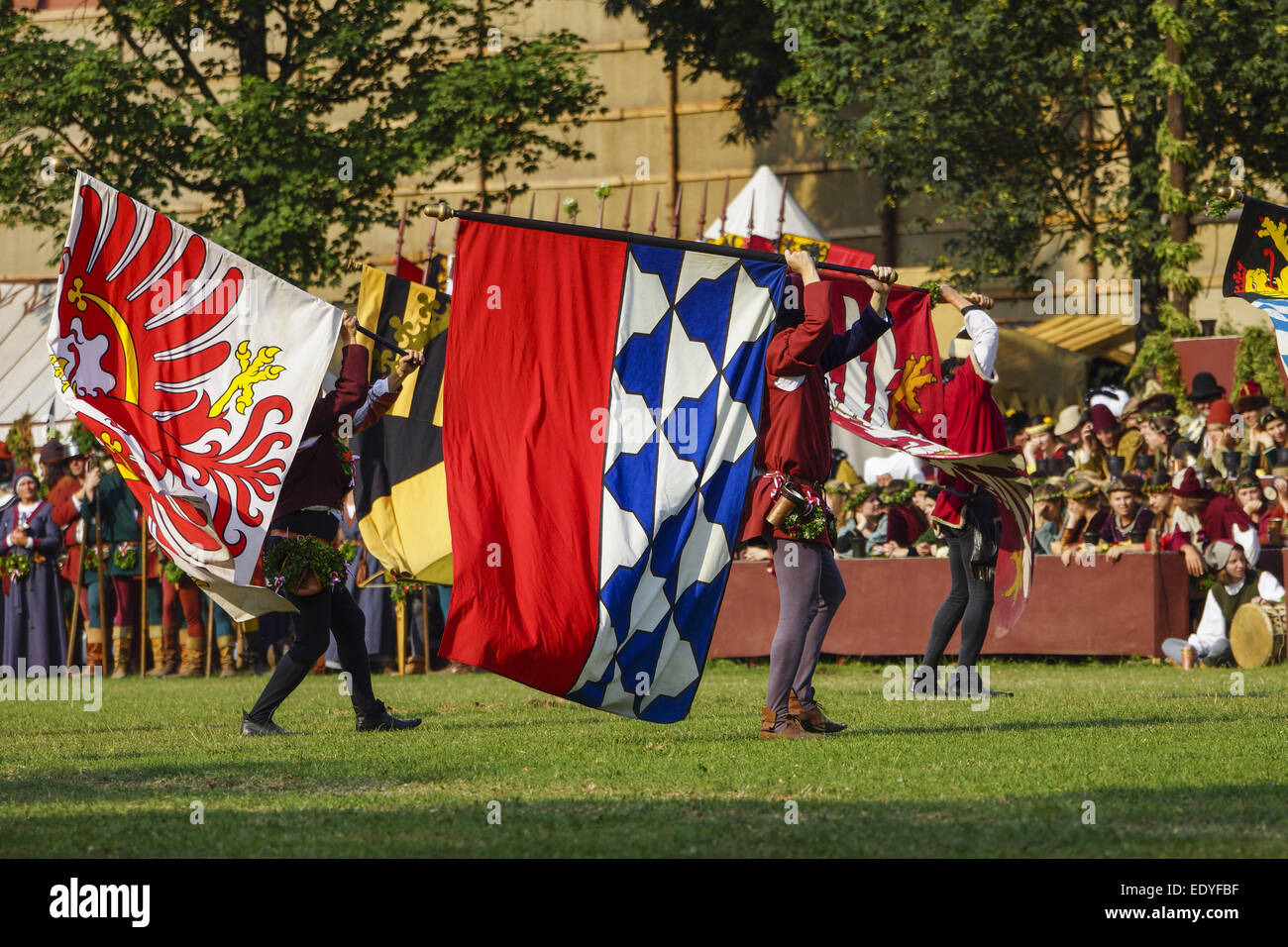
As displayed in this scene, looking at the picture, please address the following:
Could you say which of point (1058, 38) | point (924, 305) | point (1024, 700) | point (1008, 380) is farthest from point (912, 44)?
point (1024, 700)

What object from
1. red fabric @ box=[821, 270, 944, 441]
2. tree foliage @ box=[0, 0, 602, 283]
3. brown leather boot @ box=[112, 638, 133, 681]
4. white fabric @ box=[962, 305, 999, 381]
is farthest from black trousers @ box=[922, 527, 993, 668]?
tree foliage @ box=[0, 0, 602, 283]

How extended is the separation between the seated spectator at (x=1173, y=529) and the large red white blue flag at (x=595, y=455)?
712cm

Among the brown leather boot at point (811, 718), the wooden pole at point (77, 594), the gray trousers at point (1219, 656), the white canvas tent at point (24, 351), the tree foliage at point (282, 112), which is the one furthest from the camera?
the white canvas tent at point (24, 351)

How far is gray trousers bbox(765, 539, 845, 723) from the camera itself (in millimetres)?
9148

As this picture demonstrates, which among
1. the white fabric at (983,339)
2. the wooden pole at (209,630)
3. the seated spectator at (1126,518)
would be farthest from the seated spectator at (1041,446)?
the wooden pole at (209,630)

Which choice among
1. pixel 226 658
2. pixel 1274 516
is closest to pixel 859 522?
pixel 1274 516

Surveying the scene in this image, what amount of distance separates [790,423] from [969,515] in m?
2.62

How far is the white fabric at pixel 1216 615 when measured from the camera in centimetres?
1452

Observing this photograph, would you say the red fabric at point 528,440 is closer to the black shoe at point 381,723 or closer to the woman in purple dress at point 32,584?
the black shoe at point 381,723

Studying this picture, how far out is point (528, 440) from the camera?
8781mm

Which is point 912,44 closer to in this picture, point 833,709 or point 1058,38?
point 1058,38

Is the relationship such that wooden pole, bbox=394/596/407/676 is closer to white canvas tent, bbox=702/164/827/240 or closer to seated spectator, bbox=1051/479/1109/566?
seated spectator, bbox=1051/479/1109/566

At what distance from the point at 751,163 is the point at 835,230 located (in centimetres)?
231

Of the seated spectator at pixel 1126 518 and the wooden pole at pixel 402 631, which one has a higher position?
the seated spectator at pixel 1126 518
